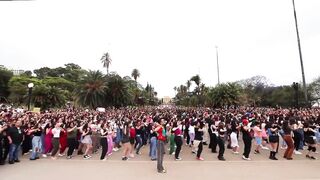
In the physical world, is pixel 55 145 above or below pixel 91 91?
below

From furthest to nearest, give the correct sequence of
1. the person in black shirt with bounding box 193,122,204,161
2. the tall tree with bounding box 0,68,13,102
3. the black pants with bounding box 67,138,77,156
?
the tall tree with bounding box 0,68,13,102 < the black pants with bounding box 67,138,77,156 < the person in black shirt with bounding box 193,122,204,161

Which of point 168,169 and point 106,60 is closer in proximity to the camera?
point 168,169

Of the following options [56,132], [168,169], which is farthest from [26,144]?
[168,169]

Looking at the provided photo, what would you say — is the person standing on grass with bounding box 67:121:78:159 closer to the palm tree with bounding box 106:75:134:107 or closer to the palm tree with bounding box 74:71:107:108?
the palm tree with bounding box 74:71:107:108

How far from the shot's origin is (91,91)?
49188mm

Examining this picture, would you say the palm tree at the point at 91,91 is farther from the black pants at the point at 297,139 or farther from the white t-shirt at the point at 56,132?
the black pants at the point at 297,139

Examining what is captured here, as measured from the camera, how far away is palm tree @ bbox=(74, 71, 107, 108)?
49000mm

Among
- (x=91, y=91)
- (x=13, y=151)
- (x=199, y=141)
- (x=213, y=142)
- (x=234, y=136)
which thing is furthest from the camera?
(x=91, y=91)

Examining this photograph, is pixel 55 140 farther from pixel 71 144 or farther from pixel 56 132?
pixel 71 144

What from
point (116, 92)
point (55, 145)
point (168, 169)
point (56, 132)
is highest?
point (116, 92)

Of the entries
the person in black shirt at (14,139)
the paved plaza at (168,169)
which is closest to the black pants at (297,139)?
the paved plaza at (168,169)

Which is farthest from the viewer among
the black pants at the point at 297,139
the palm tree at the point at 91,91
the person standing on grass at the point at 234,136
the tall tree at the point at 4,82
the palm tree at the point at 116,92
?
the tall tree at the point at 4,82

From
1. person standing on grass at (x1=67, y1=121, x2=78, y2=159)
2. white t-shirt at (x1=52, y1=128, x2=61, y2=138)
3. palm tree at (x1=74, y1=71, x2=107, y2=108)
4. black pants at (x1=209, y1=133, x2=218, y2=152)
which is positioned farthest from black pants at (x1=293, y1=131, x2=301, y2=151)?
palm tree at (x1=74, y1=71, x2=107, y2=108)

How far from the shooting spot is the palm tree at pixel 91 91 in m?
49.0
